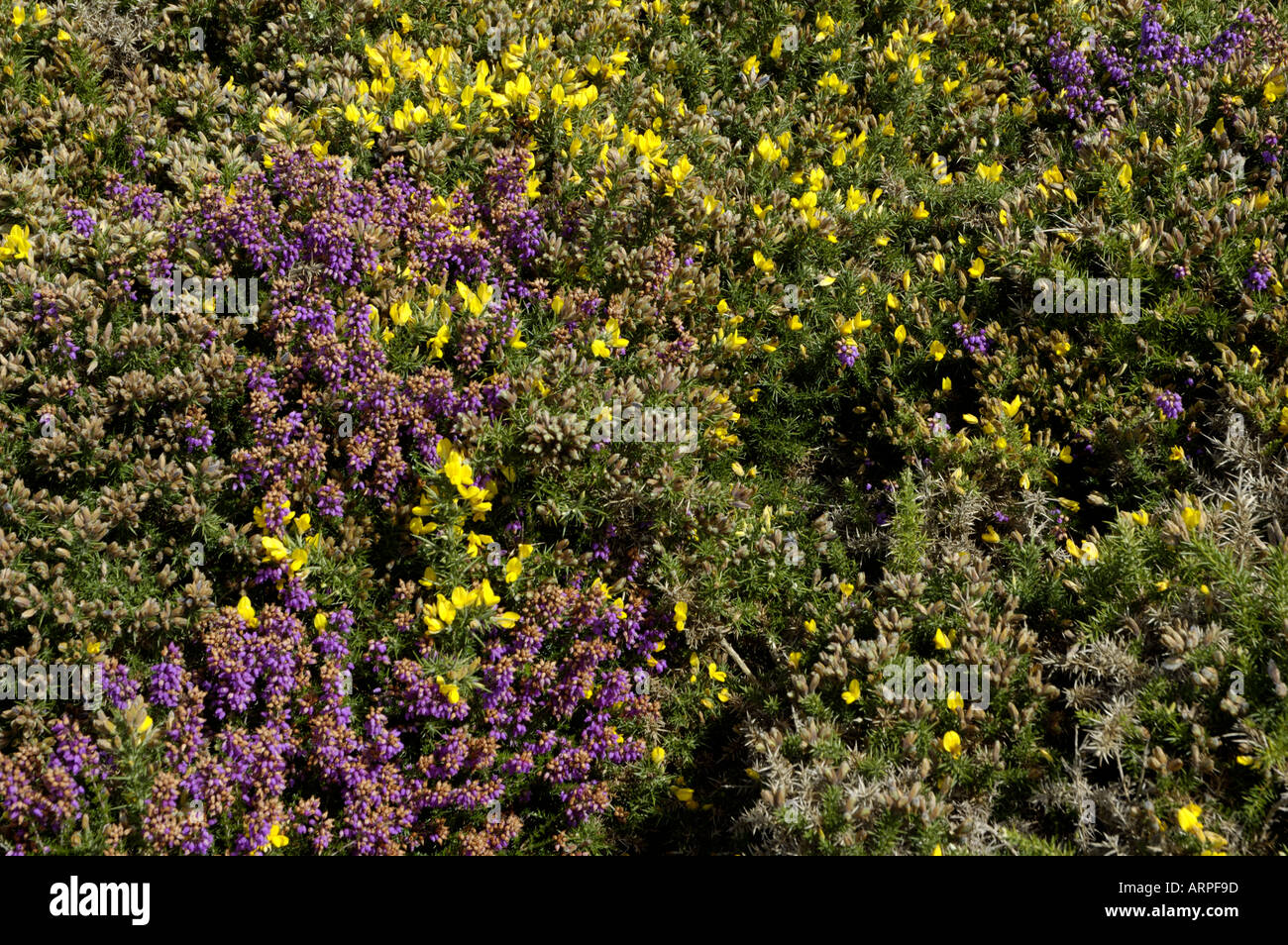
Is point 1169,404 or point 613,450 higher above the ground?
point 1169,404

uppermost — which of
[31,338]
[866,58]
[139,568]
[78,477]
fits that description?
[866,58]

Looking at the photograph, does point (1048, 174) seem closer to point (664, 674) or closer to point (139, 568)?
point (664, 674)

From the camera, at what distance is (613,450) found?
416 cm

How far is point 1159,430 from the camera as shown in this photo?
440 centimetres

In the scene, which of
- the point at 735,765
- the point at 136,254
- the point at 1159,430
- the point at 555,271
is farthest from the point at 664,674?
the point at 136,254

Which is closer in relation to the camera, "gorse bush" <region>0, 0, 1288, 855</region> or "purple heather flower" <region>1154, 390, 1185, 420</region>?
"gorse bush" <region>0, 0, 1288, 855</region>

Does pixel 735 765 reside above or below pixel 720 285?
below

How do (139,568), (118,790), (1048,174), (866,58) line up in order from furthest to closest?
(866,58) → (1048,174) → (139,568) → (118,790)

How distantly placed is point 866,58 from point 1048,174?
141 cm

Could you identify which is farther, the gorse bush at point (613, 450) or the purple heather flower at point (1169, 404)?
the purple heather flower at point (1169, 404)

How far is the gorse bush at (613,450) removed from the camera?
12.0 feet

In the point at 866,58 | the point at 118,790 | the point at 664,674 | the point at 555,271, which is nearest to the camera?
the point at 118,790

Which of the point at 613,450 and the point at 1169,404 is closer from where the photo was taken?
the point at 613,450

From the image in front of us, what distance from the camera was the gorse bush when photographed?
12.0ft
